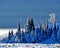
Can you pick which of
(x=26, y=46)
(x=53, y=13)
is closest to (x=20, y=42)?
(x=26, y=46)

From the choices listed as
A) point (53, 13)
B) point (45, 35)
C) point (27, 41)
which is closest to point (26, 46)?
point (27, 41)

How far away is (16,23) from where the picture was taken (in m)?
7.65

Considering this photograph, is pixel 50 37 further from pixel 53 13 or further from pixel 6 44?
pixel 6 44

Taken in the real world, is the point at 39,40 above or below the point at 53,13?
below

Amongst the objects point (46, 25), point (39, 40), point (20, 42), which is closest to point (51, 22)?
point (46, 25)

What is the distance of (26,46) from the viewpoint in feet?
25.0

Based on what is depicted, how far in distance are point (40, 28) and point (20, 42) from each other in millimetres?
735

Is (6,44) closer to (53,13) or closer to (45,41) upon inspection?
(45,41)

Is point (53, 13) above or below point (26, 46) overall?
above

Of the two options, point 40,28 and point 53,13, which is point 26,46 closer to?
point 40,28

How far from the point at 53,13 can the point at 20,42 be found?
1.31 meters

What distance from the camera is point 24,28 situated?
7.61 meters

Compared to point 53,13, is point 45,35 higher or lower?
lower

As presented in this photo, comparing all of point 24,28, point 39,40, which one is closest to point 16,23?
point 24,28
